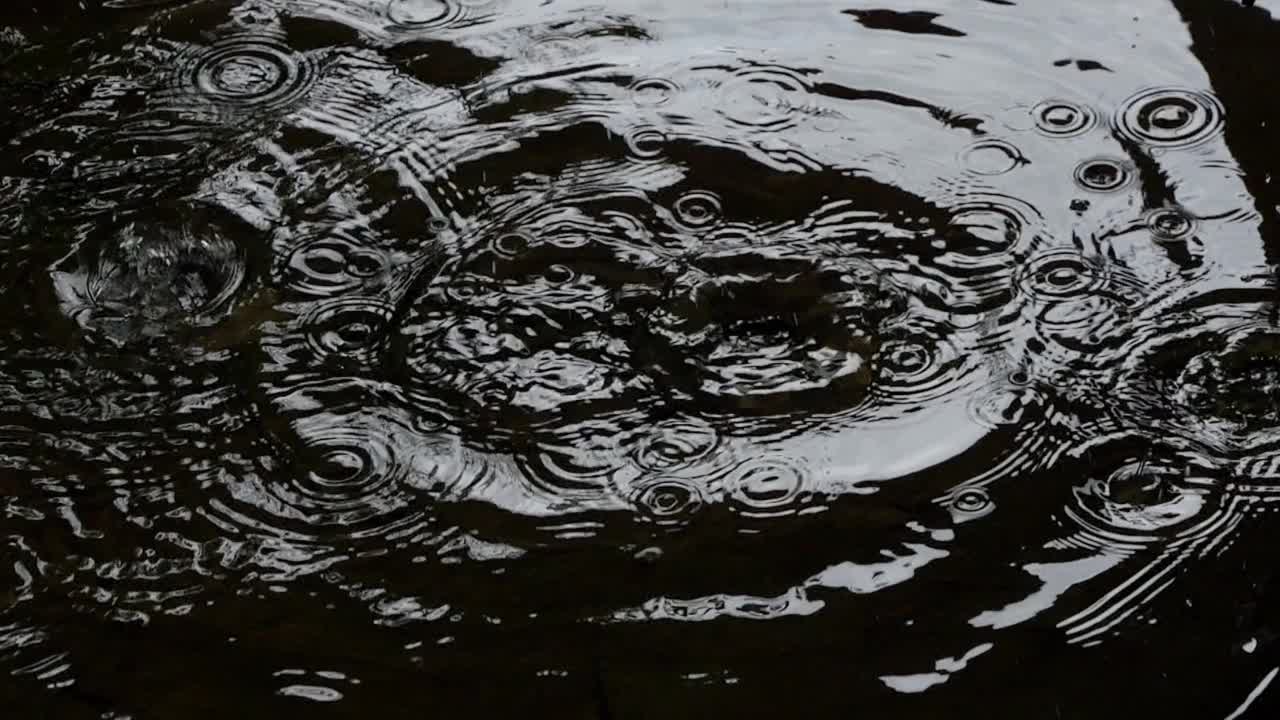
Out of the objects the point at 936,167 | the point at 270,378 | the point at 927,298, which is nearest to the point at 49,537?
the point at 270,378

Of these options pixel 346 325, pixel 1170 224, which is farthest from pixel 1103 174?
pixel 346 325

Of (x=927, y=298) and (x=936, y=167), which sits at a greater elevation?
(x=936, y=167)

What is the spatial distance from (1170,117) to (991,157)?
430 millimetres

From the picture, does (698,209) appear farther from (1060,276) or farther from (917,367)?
(1060,276)

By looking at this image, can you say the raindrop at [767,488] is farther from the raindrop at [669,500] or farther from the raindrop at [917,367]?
the raindrop at [917,367]

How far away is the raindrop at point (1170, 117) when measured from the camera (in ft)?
8.55

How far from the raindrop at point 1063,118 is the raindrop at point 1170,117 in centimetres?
7

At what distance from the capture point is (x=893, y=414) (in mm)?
2139

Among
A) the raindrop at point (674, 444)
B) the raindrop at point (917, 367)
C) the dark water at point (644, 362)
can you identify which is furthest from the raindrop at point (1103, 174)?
the raindrop at point (674, 444)

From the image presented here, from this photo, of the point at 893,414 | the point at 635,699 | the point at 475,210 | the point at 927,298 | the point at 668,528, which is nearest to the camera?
the point at 635,699

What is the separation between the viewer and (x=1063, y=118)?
2.66 metres

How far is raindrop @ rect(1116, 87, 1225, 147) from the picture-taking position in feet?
8.55

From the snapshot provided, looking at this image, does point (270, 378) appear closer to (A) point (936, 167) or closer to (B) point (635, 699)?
(B) point (635, 699)

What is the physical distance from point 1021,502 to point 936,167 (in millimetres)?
836
